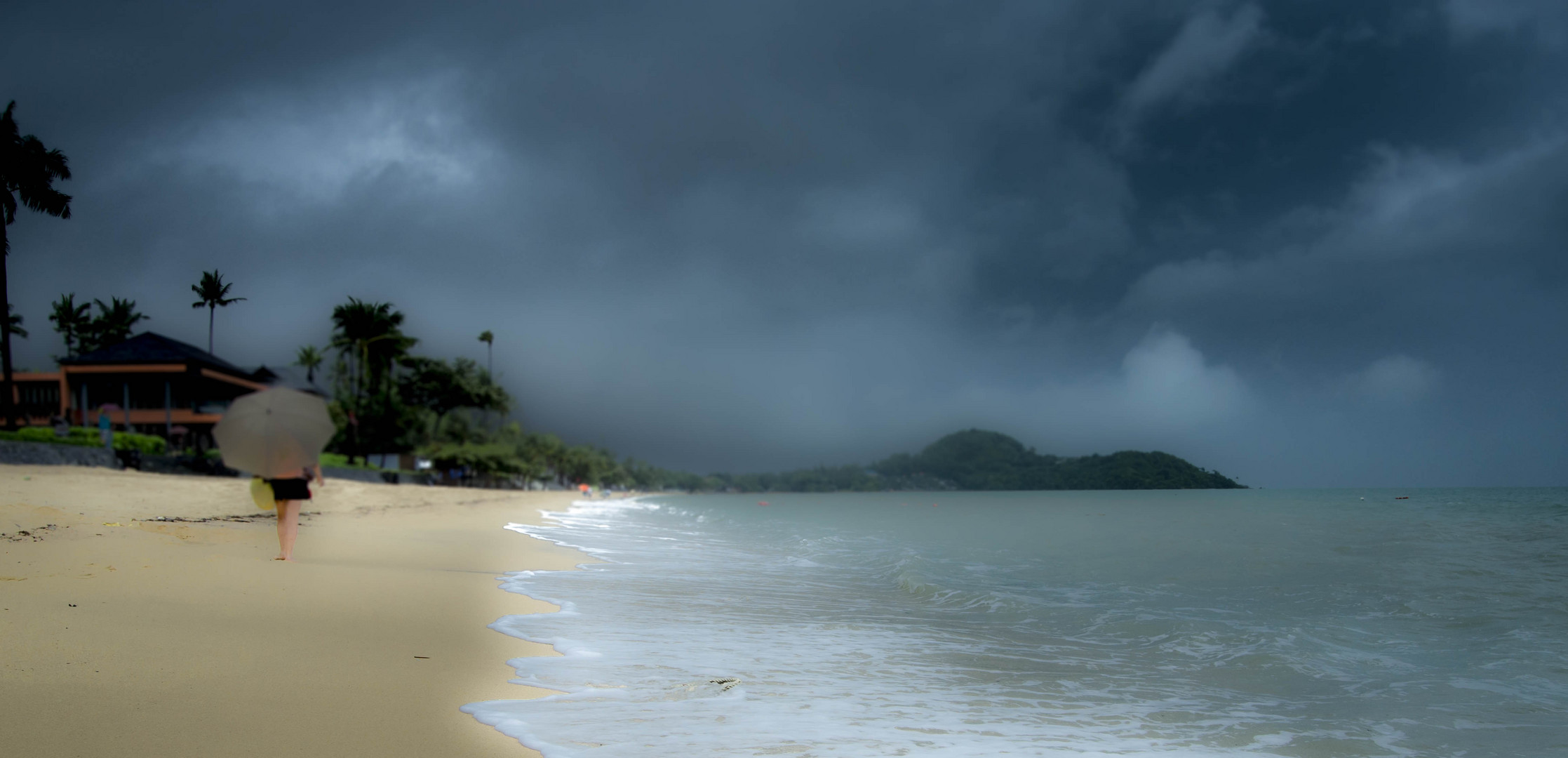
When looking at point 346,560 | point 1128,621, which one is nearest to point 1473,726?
point 1128,621

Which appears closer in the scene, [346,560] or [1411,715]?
[1411,715]

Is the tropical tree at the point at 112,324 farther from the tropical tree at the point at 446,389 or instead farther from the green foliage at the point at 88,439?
the green foliage at the point at 88,439

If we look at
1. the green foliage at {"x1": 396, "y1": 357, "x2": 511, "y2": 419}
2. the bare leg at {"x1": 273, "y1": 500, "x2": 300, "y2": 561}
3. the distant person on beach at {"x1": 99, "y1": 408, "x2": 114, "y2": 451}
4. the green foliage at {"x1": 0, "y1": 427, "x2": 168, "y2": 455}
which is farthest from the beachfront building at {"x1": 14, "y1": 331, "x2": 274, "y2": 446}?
the bare leg at {"x1": 273, "y1": 500, "x2": 300, "y2": 561}

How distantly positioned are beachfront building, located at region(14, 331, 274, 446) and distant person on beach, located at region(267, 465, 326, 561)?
111ft

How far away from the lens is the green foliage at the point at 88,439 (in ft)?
75.7

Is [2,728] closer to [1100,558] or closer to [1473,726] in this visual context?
[1473,726]

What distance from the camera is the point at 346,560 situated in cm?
844

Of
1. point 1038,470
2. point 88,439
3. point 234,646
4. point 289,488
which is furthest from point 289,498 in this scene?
point 1038,470

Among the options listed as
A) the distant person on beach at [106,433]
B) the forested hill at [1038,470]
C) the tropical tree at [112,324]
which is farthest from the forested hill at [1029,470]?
the tropical tree at [112,324]

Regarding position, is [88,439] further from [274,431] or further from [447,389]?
[447,389]

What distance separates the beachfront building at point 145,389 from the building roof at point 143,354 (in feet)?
0.10

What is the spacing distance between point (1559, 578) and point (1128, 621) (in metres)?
7.71

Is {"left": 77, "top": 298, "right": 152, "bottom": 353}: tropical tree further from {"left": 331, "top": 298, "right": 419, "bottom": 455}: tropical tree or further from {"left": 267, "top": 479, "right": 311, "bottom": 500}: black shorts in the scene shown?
{"left": 267, "top": 479, "right": 311, "bottom": 500}: black shorts

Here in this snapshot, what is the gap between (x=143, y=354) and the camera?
115 ft
